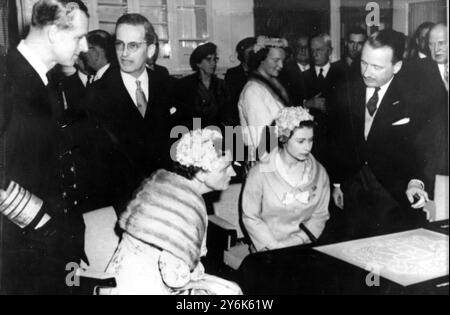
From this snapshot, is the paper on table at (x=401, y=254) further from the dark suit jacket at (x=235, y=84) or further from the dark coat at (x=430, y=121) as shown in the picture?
the dark suit jacket at (x=235, y=84)

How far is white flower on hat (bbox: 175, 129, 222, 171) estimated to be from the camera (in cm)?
192

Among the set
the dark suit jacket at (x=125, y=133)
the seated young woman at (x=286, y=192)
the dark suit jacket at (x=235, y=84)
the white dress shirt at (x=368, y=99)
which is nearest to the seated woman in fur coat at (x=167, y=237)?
the seated young woman at (x=286, y=192)

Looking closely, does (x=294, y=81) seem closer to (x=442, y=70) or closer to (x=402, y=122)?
(x=402, y=122)

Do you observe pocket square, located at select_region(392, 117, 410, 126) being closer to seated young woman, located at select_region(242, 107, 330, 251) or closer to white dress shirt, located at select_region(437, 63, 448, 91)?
white dress shirt, located at select_region(437, 63, 448, 91)

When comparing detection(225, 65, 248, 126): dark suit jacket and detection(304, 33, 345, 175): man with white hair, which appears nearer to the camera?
detection(304, 33, 345, 175): man with white hair

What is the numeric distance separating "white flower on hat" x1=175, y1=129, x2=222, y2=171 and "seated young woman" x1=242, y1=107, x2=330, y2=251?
620mm

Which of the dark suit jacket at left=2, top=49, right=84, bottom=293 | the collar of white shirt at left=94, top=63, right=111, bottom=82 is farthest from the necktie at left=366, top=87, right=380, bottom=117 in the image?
the dark suit jacket at left=2, top=49, right=84, bottom=293

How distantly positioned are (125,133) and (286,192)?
1144mm

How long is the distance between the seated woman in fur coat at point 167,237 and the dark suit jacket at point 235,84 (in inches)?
59.8

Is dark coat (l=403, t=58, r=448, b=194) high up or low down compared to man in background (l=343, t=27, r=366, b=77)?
down

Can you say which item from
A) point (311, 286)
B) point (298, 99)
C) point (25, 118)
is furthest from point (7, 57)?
point (298, 99)

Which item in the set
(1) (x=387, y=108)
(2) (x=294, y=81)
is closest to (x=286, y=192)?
(1) (x=387, y=108)

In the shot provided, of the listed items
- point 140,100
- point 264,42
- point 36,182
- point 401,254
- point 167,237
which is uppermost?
point 264,42

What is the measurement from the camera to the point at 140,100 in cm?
296
